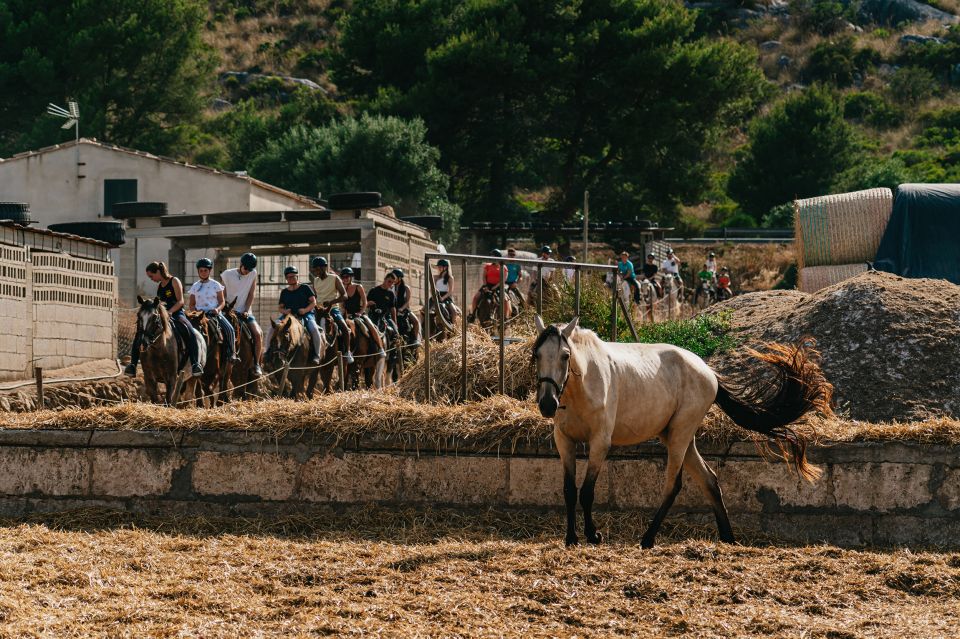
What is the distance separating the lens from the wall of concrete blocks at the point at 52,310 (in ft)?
59.5

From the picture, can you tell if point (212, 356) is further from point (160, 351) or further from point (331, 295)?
point (331, 295)

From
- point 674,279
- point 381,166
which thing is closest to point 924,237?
point 674,279

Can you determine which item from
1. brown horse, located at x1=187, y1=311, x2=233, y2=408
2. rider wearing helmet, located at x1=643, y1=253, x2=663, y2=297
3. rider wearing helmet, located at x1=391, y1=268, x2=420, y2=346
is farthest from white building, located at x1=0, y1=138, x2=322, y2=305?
brown horse, located at x1=187, y1=311, x2=233, y2=408

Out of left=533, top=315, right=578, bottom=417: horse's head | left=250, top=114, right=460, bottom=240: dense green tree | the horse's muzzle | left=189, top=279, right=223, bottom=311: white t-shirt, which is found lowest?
the horse's muzzle

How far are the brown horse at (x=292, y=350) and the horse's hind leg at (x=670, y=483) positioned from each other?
749cm

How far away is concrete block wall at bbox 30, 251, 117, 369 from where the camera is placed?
19.2 m

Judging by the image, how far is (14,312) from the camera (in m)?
18.2

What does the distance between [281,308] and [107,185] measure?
2226cm

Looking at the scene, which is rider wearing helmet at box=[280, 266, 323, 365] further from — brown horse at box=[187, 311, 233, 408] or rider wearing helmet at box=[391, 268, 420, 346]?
rider wearing helmet at box=[391, 268, 420, 346]

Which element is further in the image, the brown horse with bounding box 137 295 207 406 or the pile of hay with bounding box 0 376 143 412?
the pile of hay with bounding box 0 376 143 412

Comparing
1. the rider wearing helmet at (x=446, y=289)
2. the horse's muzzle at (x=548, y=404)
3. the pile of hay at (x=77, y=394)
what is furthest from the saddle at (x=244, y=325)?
the horse's muzzle at (x=548, y=404)

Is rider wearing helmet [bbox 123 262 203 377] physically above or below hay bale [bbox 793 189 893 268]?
below

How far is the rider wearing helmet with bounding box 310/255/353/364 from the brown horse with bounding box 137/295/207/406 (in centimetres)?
291

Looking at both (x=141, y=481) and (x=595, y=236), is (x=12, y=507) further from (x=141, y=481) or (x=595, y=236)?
(x=595, y=236)
